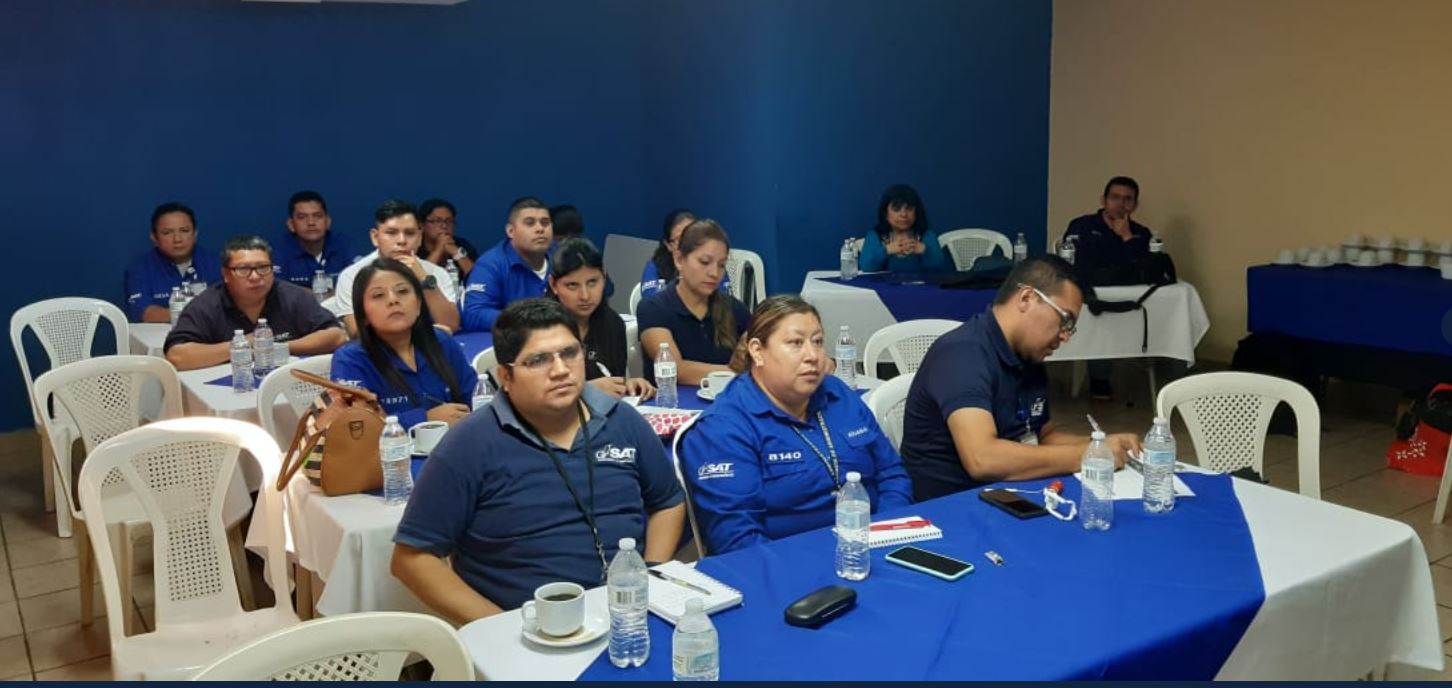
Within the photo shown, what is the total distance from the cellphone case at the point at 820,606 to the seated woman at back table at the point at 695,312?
223 cm

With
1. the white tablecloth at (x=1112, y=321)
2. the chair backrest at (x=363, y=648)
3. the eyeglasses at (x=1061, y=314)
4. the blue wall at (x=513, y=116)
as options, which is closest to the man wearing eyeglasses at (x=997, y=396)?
the eyeglasses at (x=1061, y=314)

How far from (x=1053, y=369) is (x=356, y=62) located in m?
5.02

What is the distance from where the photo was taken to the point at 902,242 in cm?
700

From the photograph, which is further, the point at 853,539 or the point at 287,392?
the point at 287,392

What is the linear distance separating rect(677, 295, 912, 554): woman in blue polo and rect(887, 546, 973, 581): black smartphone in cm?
41

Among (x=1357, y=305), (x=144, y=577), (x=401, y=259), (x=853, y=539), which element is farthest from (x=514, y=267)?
(x=1357, y=305)

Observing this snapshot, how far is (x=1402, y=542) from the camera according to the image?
2543 mm

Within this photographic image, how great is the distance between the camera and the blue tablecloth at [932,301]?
20.1 ft

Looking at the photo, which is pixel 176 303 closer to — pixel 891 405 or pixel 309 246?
pixel 309 246

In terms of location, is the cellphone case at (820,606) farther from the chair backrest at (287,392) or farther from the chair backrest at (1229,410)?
the chair backrest at (287,392)

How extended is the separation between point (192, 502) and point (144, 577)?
1.66m

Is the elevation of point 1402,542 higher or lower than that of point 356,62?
lower

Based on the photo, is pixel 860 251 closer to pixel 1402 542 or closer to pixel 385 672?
pixel 1402 542

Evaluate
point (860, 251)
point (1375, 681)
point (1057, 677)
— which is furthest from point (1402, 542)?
point (860, 251)
